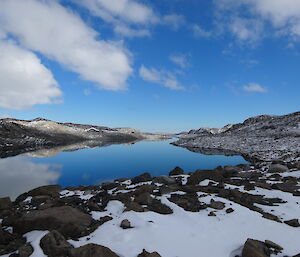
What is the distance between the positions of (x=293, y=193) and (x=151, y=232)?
9.25 meters

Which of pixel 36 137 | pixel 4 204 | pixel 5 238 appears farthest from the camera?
pixel 36 137

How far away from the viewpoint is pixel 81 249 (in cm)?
680

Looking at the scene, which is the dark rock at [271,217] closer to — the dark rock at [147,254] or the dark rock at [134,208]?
the dark rock at [134,208]

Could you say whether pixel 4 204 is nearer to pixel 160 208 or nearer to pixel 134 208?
pixel 134 208

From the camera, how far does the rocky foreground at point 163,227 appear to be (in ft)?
23.5

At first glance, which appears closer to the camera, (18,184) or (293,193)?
(293,193)

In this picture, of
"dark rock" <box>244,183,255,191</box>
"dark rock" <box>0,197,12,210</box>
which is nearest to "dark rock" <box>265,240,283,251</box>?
"dark rock" <box>244,183,255,191</box>

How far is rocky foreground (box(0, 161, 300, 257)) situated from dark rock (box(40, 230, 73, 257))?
0.09ft

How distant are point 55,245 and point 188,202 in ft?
20.2

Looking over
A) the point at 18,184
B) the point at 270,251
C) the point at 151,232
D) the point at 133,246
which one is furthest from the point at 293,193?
the point at 18,184

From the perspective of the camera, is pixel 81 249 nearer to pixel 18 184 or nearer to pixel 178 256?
pixel 178 256

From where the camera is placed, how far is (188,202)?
11180mm

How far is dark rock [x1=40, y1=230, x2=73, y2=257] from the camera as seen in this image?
272 inches

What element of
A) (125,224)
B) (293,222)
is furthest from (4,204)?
(293,222)
